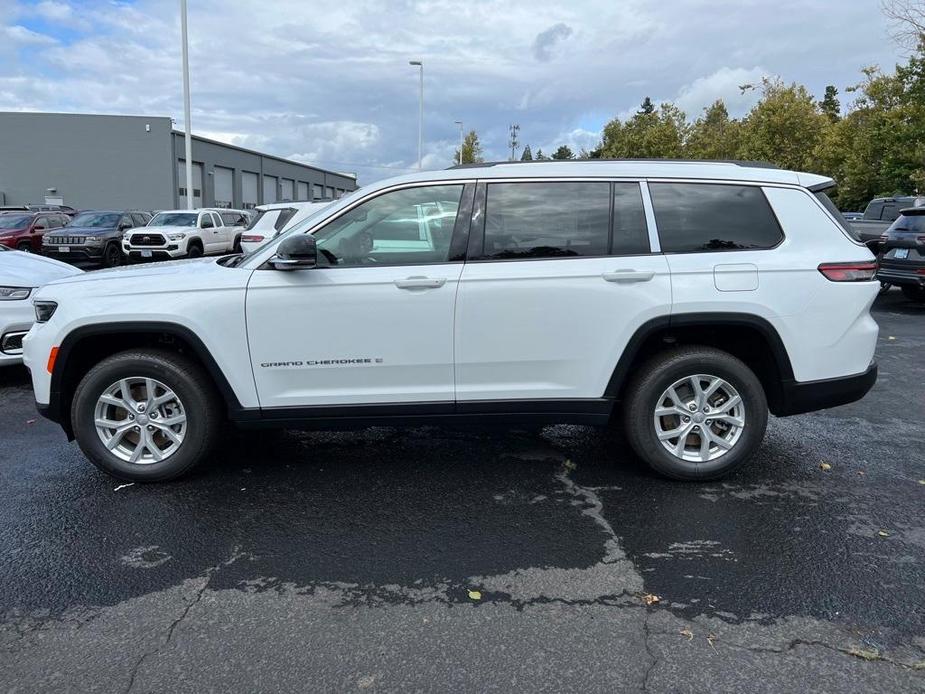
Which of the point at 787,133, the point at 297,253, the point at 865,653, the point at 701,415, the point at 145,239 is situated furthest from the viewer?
the point at 787,133

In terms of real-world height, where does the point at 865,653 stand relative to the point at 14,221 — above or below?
below

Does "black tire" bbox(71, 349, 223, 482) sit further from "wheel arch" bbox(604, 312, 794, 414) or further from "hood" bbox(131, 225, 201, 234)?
"hood" bbox(131, 225, 201, 234)

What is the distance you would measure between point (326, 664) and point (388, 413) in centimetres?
172

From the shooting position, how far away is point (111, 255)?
19.6m

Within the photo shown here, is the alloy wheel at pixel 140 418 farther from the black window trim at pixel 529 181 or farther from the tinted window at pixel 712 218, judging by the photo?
the tinted window at pixel 712 218

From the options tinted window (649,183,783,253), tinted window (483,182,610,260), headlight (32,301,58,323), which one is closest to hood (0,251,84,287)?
headlight (32,301,58,323)

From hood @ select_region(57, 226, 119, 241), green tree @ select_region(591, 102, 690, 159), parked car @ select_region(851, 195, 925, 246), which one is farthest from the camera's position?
green tree @ select_region(591, 102, 690, 159)

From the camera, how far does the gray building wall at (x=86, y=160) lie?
4272cm

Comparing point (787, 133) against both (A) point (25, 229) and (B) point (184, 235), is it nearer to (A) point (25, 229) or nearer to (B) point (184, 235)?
(B) point (184, 235)

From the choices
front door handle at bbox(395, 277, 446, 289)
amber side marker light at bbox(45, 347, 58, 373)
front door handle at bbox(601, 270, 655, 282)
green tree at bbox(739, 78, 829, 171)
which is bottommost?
amber side marker light at bbox(45, 347, 58, 373)

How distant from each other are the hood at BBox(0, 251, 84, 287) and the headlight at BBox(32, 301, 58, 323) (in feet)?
7.44

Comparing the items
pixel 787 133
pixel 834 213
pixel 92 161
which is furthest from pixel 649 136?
pixel 834 213

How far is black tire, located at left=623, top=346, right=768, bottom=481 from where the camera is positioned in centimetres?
415

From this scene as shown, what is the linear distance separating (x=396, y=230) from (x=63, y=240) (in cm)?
1741
